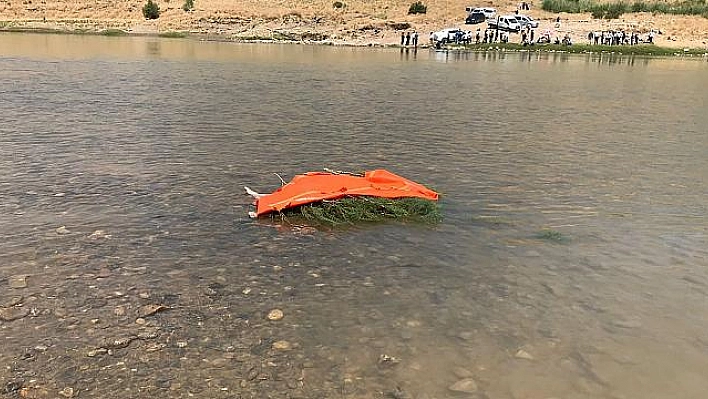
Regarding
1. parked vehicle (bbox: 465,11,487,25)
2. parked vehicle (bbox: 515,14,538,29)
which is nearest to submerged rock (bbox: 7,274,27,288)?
parked vehicle (bbox: 515,14,538,29)

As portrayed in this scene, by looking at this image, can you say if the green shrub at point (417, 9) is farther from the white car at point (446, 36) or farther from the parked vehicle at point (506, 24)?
the white car at point (446, 36)

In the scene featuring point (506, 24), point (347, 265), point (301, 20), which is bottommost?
point (347, 265)

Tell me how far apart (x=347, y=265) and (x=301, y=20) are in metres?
61.0

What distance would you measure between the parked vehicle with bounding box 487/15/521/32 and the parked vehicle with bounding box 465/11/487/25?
74.4 inches

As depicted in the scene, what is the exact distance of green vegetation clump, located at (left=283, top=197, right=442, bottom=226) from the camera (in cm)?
834

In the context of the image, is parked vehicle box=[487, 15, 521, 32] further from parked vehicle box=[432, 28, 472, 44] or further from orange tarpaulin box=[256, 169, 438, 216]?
orange tarpaulin box=[256, 169, 438, 216]

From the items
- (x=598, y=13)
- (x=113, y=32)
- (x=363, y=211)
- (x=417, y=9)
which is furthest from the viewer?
(x=417, y=9)

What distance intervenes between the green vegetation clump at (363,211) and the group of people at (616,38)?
1977 inches

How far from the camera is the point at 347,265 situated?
23.2 ft

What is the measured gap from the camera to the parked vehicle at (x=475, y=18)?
62719 millimetres

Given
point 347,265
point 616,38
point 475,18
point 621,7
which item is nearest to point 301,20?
point 475,18

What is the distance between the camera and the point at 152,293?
6.20m

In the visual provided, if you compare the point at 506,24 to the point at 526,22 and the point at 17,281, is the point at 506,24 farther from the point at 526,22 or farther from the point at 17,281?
the point at 17,281

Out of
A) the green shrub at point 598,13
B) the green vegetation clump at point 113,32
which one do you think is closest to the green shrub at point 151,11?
the green vegetation clump at point 113,32
